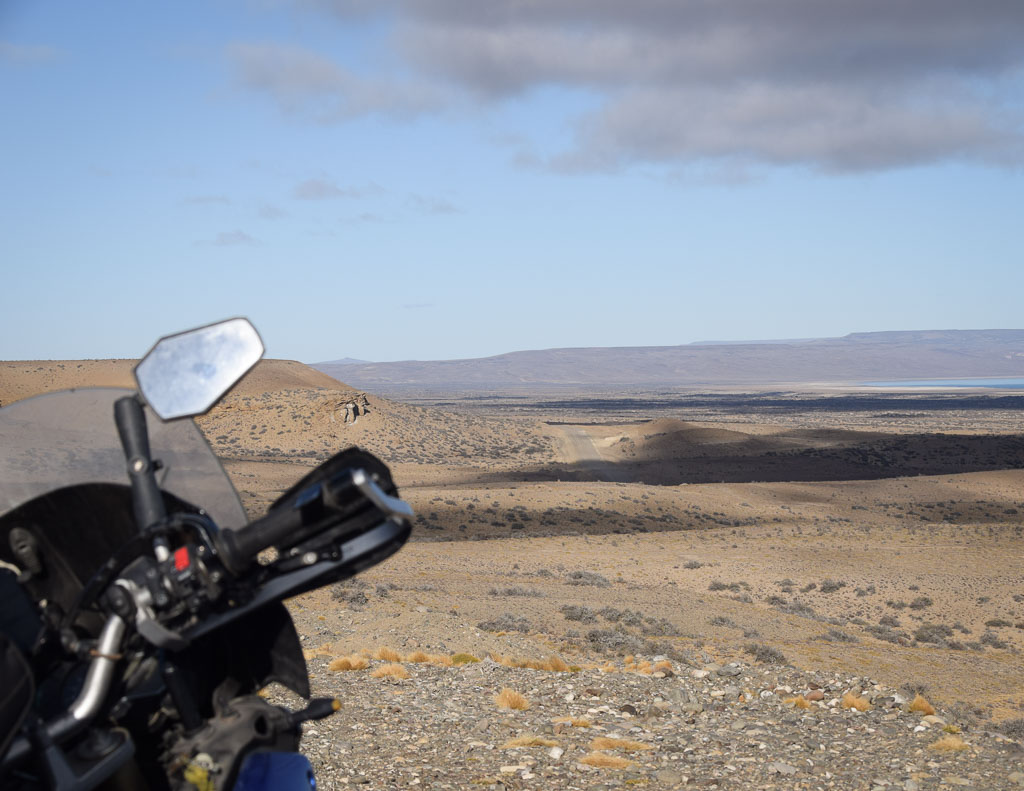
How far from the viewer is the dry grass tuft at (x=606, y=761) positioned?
675 centimetres

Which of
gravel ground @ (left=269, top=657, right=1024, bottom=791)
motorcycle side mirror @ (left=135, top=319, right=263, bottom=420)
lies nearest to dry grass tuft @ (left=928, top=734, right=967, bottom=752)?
gravel ground @ (left=269, top=657, right=1024, bottom=791)

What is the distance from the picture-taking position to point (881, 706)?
9.04m

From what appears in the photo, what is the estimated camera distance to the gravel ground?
6562 millimetres

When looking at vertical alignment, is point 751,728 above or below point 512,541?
above

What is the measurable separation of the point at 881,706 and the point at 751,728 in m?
1.71

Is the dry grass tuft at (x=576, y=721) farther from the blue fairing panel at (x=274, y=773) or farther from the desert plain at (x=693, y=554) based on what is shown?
the blue fairing panel at (x=274, y=773)

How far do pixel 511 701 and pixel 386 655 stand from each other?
254cm

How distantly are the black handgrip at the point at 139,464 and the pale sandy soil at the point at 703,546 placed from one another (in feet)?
30.8

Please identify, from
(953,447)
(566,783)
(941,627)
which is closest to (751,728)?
(566,783)

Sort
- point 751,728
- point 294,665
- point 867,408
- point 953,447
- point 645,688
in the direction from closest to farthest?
point 294,665 < point 751,728 < point 645,688 < point 953,447 < point 867,408

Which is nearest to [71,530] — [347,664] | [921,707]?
[347,664]

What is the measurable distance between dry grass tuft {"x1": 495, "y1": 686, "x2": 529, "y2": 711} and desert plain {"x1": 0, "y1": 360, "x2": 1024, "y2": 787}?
233 centimetres

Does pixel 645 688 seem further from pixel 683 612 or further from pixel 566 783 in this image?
pixel 683 612

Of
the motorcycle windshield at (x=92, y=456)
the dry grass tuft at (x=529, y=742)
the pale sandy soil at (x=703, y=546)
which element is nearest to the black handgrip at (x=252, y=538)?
the motorcycle windshield at (x=92, y=456)
